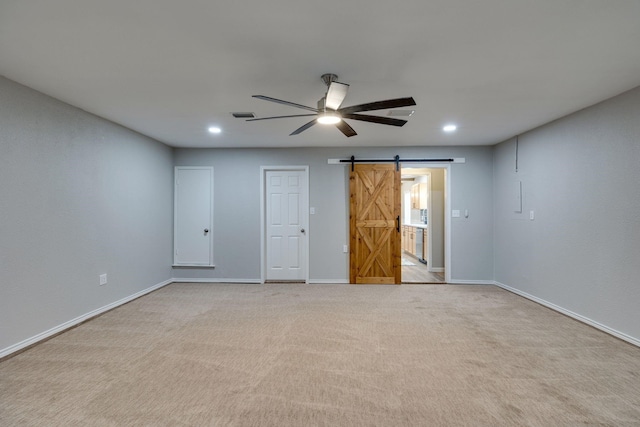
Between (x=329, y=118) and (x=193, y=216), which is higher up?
(x=329, y=118)

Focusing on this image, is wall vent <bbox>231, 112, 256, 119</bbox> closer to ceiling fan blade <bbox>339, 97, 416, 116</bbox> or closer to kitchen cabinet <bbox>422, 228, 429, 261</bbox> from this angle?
ceiling fan blade <bbox>339, 97, 416, 116</bbox>

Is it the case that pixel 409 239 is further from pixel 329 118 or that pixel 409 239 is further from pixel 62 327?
pixel 62 327

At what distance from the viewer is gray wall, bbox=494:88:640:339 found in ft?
9.80

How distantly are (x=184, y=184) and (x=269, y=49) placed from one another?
4031mm

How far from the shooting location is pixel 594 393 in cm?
215

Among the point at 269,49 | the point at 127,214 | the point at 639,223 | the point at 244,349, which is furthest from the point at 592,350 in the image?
the point at 127,214

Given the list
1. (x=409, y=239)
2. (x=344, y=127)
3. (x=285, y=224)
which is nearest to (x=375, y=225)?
(x=285, y=224)

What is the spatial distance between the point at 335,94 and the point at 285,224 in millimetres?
3554

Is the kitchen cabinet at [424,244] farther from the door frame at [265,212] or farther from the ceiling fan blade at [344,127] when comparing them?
the ceiling fan blade at [344,127]

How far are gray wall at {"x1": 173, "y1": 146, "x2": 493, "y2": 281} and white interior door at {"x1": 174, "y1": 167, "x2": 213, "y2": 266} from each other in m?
0.12

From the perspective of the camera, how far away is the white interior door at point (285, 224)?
18.4 ft

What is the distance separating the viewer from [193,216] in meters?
5.57

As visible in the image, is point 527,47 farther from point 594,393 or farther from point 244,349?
point 244,349

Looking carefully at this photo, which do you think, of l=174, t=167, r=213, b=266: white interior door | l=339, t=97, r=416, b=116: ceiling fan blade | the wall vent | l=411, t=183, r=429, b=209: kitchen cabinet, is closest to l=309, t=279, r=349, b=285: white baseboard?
l=174, t=167, r=213, b=266: white interior door
